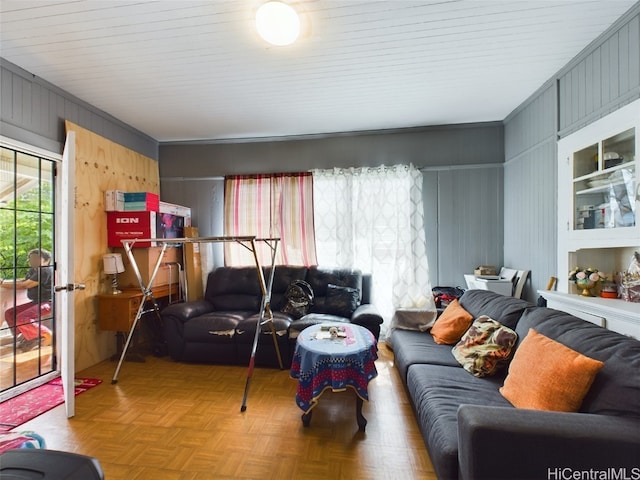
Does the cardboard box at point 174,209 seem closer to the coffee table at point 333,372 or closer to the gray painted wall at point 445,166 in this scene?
the gray painted wall at point 445,166

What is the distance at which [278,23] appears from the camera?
190cm

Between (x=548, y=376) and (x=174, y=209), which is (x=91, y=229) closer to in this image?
(x=174, y=209)

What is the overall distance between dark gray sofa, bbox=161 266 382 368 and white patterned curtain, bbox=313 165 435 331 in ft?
1.04

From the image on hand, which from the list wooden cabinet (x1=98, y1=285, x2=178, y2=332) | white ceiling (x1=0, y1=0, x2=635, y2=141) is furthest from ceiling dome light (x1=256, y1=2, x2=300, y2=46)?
wooden cabinet (x1=98, y1=285, x2=178, y2=332)

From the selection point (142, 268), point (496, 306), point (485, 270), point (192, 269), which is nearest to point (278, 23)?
point (496, 306)

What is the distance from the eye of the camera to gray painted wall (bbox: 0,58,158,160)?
242cm

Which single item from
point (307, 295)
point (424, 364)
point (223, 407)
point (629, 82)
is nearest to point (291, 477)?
point (223, 407)

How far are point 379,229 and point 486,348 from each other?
7.03 ft

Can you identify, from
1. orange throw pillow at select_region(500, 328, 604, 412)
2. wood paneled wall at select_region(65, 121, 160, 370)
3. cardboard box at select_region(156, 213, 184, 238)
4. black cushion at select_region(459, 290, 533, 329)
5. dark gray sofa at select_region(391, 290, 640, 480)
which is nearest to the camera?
dark gray sofa at select_region(391, 290, 640, 480)

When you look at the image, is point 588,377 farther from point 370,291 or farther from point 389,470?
point 370,291

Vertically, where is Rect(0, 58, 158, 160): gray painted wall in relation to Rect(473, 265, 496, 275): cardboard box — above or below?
above

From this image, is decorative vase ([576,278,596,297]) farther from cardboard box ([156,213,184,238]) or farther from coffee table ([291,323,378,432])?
cardboard box ([156,213,184,238])

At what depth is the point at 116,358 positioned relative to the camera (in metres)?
3.33

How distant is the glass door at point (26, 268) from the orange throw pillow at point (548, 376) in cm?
380
